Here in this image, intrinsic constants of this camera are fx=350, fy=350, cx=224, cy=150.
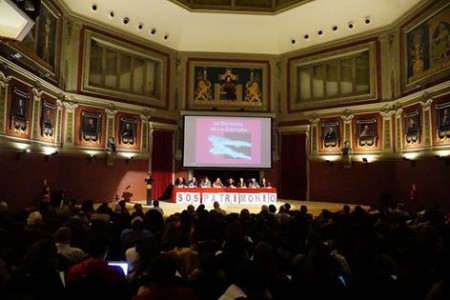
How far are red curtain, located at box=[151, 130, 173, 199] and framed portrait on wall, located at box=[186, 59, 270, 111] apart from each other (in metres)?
1.98

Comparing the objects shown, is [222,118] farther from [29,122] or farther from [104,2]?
[29,122]

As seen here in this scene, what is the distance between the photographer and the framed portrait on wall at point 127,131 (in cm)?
1439

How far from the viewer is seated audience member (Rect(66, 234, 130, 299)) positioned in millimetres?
2285

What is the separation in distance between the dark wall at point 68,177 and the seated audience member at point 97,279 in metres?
7.35

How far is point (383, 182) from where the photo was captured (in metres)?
13.4

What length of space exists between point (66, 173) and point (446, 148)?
1222 cm

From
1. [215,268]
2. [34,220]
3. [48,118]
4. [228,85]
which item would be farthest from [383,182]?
[215,268]

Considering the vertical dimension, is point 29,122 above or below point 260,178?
above

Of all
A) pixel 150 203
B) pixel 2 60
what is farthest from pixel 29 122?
pixel 150 203

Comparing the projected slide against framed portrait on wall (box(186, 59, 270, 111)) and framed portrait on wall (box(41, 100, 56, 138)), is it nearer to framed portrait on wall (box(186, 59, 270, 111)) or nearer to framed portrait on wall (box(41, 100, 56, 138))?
framed portrait on wall (box(186, 59, 270, 111))

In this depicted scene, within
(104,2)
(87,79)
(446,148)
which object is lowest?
(446,148)

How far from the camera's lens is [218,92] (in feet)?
54.5

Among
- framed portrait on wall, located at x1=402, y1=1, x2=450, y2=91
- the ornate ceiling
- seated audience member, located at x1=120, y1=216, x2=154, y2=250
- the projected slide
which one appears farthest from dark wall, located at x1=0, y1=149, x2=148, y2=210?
framed portrait on wall, located at x1=402, y1=1, x2=450, y2=91

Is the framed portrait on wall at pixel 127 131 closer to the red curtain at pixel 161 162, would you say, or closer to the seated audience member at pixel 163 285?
the red curtain at pixel 161 162
